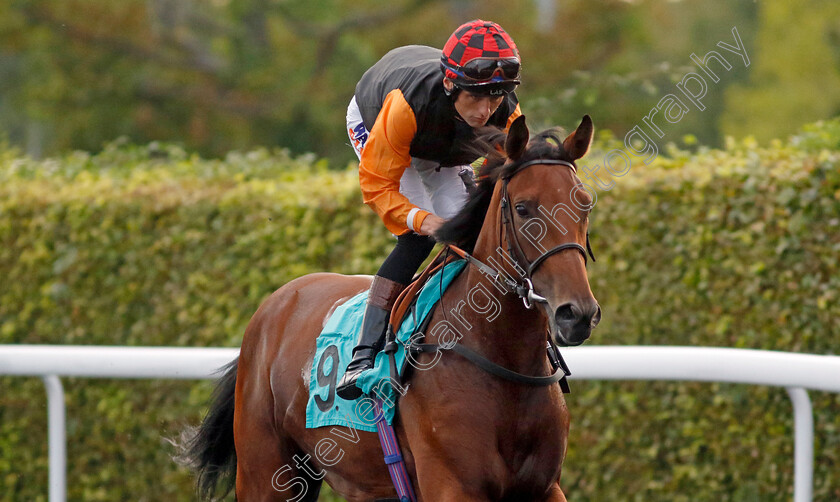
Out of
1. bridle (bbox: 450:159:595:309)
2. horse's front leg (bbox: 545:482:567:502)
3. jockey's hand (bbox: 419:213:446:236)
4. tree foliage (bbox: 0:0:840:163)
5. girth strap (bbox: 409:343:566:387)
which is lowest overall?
horse's front leg (bbox: 545:482:567:502)

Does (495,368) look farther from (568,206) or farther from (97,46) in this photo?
(97,46)

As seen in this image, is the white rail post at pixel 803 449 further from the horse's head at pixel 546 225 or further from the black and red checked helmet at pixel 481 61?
the black and red checked helmet at pixel 481 61

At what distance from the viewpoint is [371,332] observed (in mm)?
3439

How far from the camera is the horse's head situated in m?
2.69

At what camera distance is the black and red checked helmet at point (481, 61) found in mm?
3162

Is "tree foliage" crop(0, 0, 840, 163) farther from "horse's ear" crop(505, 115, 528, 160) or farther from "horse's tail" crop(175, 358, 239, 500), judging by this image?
"horse's ear" crop(505, 115, 528, 160)

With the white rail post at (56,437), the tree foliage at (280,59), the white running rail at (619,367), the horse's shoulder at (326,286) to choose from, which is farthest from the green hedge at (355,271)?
the tree foliage at (280,59)

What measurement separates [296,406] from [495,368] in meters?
1.12

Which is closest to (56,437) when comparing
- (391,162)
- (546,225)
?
(391,162)

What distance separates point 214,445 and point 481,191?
2.07 meters

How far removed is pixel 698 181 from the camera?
4969 mm

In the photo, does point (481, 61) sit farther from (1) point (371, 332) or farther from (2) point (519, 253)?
(1) point (371, 332)

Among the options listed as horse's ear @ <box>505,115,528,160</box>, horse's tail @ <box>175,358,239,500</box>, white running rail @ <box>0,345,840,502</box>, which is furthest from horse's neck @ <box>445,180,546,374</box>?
horse's tail @ <box>175,358,239,500</box>

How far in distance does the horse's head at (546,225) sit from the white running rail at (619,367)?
144 centimetres
